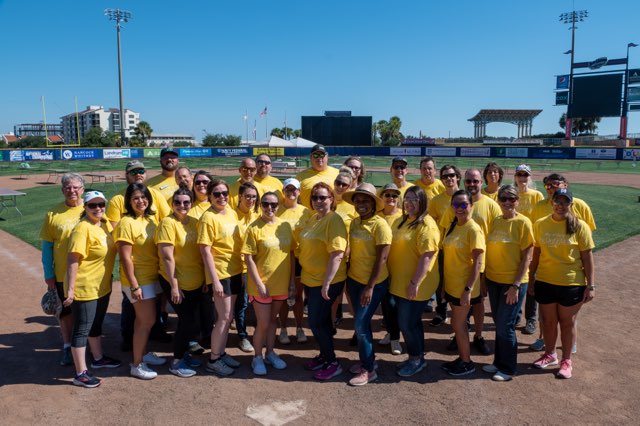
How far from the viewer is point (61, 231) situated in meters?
4.56

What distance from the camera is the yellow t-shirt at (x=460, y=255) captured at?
171 inches

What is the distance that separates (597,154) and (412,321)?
47065mm

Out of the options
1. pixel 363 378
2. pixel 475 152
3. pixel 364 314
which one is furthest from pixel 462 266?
pixel 475 152

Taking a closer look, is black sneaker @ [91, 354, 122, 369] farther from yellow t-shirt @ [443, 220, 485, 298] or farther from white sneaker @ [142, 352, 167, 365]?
yellow t-shirt @ [443, 220, 485, 298]

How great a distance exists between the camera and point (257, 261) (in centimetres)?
446

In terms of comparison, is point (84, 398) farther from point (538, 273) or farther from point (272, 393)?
point (538, 273)

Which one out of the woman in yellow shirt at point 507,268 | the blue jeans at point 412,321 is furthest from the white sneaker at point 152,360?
the woman in yellow shirt at point 507,268

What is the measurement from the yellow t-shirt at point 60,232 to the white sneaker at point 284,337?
7.99 feet

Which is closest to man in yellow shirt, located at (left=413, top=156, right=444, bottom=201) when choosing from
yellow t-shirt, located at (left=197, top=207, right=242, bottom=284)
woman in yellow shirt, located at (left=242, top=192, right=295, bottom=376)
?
woman in yellow shirt, located at (left=242, top=192, right=295, bottom=376)

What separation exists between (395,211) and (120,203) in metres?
2.94

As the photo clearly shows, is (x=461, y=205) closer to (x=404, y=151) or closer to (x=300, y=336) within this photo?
(x=300, y=336)

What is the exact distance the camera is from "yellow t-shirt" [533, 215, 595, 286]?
4.42 m

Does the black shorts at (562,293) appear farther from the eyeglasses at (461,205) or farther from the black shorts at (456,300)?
the eyeglasses at (461,205)

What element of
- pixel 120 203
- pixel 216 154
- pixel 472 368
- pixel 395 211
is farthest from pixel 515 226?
pixel 216 154
